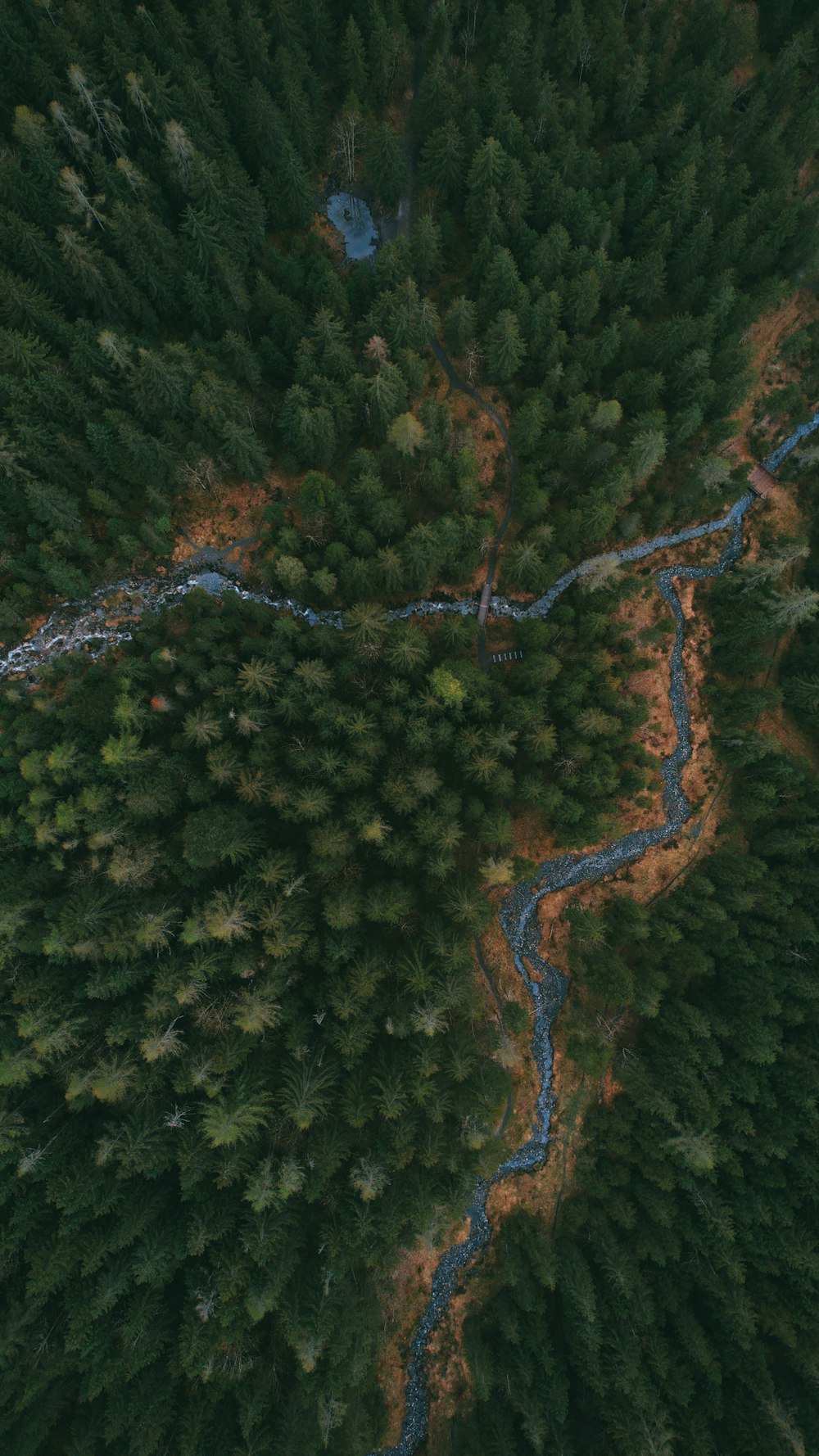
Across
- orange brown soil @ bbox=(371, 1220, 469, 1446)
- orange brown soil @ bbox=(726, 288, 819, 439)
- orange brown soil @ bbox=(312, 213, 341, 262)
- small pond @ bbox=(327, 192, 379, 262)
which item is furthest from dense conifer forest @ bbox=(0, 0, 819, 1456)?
orange brown soil @ bbox=(726, 288, 819, 439)

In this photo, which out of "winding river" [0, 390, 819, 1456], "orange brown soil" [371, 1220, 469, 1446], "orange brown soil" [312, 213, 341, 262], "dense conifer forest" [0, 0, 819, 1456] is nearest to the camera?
"dense conifer forest" [0, 0, 819, 1456]

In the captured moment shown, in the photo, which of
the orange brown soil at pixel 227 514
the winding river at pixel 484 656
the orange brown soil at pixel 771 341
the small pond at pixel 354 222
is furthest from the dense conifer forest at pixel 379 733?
the orange brown soil at pixel 771 341

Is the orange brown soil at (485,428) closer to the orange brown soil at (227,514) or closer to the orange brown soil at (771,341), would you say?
the orange brown soil at (227,514)

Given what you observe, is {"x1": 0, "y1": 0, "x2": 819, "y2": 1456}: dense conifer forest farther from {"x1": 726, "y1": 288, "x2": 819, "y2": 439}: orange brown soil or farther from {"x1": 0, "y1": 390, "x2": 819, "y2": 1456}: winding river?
{"x1": 726, "y1": 288, "x2": 819, "y2": 439}: orange brown soil

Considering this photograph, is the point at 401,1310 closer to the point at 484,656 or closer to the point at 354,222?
the point at 484,656

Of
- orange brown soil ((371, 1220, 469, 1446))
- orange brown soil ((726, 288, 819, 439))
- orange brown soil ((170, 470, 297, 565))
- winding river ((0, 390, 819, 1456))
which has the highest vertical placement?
orange brown soil ((726, 288, 819, 439))

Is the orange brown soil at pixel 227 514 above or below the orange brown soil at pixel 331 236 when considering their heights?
below
